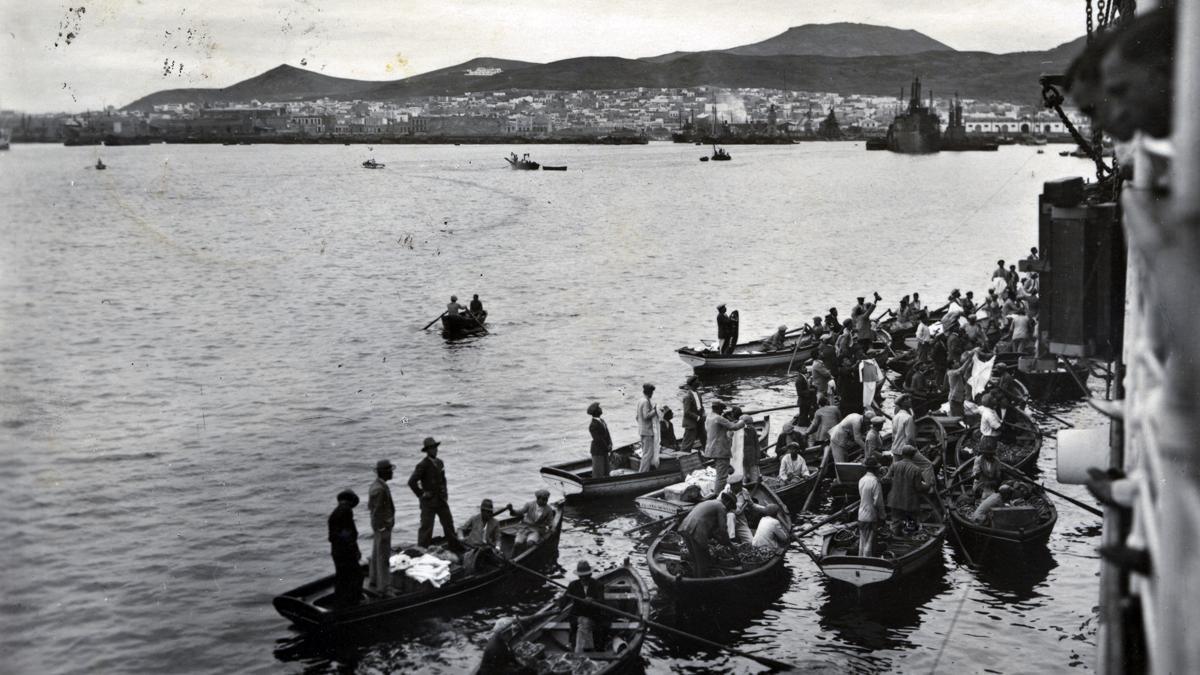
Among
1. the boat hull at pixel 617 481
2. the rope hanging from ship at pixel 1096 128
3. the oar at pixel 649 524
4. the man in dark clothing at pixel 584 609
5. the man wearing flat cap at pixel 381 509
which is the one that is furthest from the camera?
the boat hull at pixel 617 481

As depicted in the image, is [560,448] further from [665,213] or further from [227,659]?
[665,213]

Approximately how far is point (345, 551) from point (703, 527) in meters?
5.41

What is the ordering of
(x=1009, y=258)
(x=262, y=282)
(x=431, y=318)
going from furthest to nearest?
1. (x=1009, y=258)
2. (x=262, y=282)
3. (x=431, y=318)

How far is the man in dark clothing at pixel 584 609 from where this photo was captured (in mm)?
15625

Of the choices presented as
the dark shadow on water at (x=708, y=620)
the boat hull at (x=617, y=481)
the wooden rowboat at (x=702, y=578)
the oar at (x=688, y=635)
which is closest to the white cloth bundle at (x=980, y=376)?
the boat hull at (x=617, y=481)

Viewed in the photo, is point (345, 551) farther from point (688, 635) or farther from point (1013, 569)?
point (1013, 569)

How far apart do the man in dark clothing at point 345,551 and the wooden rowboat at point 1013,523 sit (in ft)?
34.6

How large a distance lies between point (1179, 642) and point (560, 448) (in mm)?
27147

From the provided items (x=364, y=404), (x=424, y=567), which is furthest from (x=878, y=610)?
(x=364, y=404)

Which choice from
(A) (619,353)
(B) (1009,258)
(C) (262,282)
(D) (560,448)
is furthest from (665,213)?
(D) (560,448)

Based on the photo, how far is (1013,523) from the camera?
1992cm

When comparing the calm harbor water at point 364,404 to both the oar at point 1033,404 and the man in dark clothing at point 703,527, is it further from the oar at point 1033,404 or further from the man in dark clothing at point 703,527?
the man in dark clothing at point 703,527

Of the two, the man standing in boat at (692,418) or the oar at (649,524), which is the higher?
the man standing in boat at (692,418)

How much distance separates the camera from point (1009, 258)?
77.9 m
